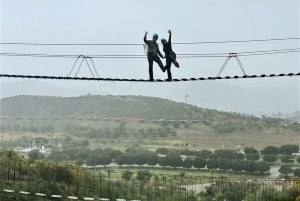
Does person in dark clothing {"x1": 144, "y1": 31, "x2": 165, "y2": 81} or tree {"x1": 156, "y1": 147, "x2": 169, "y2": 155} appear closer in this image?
person in dark clothing {"x1": 144, "y1": 31, "x2": 165, "y2": 81}

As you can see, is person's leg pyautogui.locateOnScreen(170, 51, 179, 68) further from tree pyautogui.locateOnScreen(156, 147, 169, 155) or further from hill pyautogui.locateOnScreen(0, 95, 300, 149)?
hill pyautogui.locateOnScreen(0, 95, 300, 149)

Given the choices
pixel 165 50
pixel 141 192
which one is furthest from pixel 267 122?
pixel 165 50

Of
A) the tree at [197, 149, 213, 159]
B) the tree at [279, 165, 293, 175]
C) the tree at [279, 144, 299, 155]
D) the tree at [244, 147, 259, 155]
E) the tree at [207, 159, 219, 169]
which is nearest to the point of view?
the tree at [279, 165, 293, 175]

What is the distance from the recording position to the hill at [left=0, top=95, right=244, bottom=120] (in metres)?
107

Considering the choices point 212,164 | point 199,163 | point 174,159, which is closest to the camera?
point 212,164

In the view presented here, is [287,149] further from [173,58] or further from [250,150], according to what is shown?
[173,58]

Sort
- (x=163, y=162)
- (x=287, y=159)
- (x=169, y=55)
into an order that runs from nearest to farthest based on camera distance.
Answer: (x=169, y=55), (x=163, y=162), (x=287, y=159)

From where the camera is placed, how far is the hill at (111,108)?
107 metres

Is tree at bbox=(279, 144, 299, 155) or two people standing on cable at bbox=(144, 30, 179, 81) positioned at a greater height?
two people standing on cable at bbox=(144, 30, 179, 81)

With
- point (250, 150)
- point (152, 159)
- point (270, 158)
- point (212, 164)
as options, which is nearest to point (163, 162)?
point (152, 159)

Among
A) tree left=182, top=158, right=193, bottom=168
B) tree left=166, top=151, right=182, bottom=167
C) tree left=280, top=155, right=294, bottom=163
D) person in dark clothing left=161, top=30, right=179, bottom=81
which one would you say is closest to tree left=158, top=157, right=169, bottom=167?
tree left=166, top=151, right=182, bottom=167

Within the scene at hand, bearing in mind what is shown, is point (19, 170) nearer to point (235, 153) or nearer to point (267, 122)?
point (235, 153)

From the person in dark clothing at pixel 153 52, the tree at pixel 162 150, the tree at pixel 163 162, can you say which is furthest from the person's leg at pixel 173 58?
the tree at pixel 162 150

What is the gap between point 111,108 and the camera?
111125 millimetres
